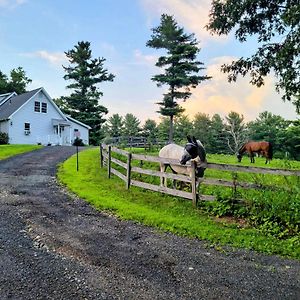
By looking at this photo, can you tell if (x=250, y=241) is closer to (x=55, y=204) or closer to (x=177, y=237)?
(x=177, y=237)

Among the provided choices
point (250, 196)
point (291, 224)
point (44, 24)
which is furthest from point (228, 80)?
point (44, 24)

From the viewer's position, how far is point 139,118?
9119cm

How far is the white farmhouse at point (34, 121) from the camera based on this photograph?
3509 centimetres

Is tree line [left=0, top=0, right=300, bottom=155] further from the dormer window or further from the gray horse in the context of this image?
the dormer window

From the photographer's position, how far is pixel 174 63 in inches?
1734

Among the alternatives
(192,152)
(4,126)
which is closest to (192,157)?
(192,152)

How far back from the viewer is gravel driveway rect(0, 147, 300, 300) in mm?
4039

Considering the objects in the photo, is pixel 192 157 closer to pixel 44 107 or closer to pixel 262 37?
pixel 262 37

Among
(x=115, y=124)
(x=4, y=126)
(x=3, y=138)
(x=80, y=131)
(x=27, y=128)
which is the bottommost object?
(x=3, y=138)

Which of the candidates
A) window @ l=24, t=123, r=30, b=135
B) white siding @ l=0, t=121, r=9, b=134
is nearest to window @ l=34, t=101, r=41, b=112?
window @ l=24, t=123, r=30, b=135

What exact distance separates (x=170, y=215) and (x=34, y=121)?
33.4m

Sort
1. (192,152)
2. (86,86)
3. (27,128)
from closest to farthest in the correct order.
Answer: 1. (192,152)
2. (27,128)
3. (86,86)

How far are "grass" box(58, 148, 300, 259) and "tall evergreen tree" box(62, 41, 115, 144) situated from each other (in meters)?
38.8

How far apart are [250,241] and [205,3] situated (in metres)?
12.7
